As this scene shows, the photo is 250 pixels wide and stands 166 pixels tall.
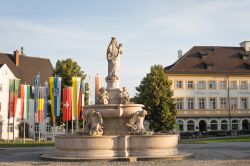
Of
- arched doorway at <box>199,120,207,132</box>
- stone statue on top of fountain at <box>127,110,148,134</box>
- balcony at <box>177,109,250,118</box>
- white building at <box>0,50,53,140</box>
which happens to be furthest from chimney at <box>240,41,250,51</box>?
stone statue on top of fountain at <box>127,110,148,134</box>

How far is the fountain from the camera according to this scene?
64.3 feet

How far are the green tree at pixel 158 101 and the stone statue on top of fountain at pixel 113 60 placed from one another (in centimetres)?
2978

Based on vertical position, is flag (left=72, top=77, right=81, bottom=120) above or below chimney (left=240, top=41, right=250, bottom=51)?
below

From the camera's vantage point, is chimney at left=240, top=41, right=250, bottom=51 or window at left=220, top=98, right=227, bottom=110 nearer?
window at left=220, top=98, right=227, bottom=110

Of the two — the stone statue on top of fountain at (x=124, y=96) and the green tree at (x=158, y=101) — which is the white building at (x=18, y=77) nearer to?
the green tree at (x=158, y=101)

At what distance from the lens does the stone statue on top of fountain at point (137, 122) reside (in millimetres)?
21234

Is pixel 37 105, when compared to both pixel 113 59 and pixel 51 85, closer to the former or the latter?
pixel 51 85

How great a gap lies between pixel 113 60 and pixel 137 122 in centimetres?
425

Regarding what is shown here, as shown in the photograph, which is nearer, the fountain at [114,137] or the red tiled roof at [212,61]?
the fountain at [114,137]

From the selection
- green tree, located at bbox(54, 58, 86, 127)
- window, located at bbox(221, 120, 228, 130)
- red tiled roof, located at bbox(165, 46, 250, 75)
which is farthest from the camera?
window, located at bbox(221, 120, 228, 130)

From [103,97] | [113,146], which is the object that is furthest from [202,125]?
[113,146]

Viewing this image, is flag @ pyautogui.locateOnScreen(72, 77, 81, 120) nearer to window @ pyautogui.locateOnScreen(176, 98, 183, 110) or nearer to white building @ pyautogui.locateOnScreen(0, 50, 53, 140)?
white building @ pyautogui.locateOnScreen(0, 50, 53, 140)

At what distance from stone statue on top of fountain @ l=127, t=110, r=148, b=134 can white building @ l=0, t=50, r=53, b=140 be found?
35651 mm

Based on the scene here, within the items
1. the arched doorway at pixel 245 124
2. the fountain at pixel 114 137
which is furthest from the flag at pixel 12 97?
the arched doorway at pixel 245 124
